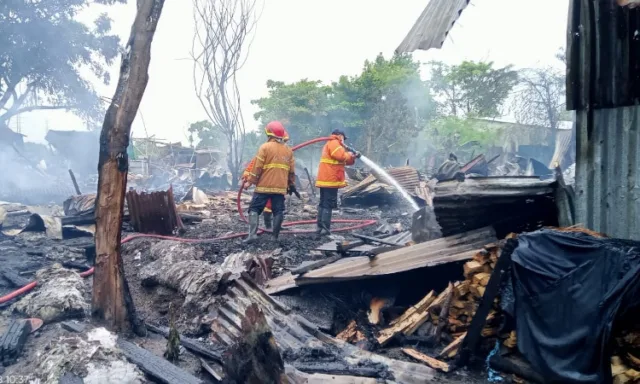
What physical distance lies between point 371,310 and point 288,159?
384cm

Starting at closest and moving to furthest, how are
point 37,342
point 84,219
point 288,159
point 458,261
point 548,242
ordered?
point 548,242, point 37,342, point 458,261, point 288,159, point 84,219

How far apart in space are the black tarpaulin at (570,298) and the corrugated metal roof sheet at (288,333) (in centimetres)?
91

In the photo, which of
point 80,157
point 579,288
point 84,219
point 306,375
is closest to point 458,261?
point 579,288

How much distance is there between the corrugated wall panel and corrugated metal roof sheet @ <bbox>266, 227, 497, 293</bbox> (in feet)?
3.21

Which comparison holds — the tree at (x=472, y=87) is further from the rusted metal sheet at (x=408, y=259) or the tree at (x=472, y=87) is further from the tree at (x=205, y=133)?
the rusted metal sheet at (x=408, y=259)

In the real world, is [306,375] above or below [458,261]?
below

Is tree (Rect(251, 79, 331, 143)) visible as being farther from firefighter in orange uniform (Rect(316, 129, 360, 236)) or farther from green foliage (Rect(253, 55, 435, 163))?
firefighter in orange uniform (Rect(316, 129, 360, 236))

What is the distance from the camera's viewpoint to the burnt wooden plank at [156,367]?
3385mm

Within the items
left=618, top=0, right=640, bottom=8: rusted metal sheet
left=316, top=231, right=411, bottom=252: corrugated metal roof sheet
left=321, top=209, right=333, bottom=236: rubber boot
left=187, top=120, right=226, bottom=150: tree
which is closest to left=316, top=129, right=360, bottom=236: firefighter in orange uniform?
left=321, top=209, right=333, bottom=236: rubber boot

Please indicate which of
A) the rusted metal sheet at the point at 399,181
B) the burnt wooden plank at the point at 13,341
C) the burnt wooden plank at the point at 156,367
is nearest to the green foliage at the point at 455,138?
the rusted metal sheet at the point at 399,181

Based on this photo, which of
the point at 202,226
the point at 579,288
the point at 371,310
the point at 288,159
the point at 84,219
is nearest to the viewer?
the point at 579,288

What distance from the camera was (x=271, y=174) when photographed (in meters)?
7.87

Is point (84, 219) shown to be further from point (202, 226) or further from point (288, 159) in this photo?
point (288, 159)

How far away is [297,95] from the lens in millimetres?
23594
